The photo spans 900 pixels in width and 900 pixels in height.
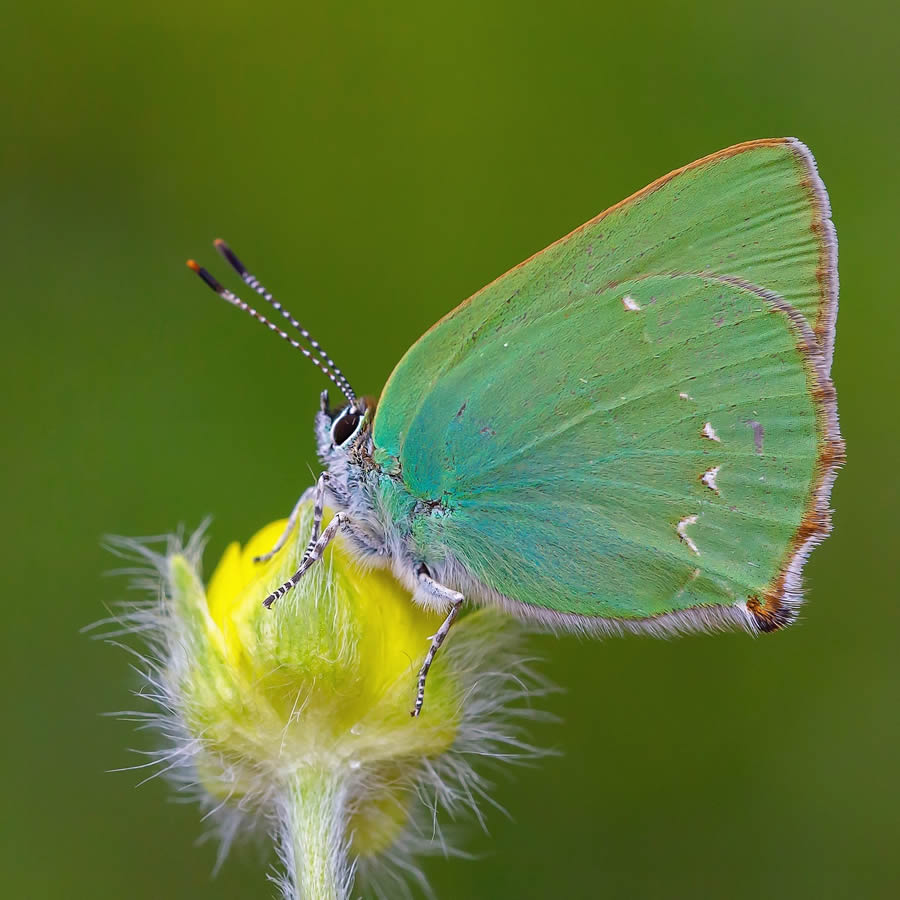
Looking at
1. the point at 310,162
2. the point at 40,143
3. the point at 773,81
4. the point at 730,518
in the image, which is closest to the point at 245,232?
the point at 310,162

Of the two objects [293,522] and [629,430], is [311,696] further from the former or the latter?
[629,430]

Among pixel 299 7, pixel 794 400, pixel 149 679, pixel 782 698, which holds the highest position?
pixel 299 7

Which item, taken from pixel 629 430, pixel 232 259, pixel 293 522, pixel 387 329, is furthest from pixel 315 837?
pixel 387 329

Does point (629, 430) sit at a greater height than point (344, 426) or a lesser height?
lesser

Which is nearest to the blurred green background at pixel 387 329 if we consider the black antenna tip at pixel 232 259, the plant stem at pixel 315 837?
the plant stem at pixel 315 837

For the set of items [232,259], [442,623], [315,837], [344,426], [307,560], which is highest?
[232,259]

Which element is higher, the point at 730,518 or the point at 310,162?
the point at 310,162

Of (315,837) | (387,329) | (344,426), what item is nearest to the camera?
(315,837)

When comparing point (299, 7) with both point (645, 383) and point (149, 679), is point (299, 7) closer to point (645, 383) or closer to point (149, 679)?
point (645, 383)
